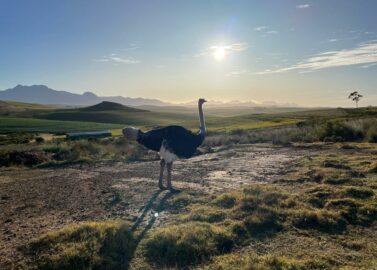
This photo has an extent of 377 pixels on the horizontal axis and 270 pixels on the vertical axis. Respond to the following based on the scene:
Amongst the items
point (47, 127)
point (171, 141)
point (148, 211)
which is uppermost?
point (171, 141)

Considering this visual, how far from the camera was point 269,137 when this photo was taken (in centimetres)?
3188

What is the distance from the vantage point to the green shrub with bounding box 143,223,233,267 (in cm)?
713

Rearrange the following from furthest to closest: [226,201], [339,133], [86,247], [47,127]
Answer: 1. [47,127]
2. [339,133]
3. [226,201]
4. [86,247]

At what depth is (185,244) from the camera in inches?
290

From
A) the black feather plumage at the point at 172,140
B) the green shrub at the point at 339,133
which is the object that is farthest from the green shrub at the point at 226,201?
the green shrub at the point at 339,133

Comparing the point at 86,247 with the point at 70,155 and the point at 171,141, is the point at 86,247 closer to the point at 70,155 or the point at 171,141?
the point at 171,141

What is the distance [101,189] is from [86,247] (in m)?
6.22

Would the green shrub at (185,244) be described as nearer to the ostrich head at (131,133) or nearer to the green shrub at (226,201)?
the green shrub at (226,201)

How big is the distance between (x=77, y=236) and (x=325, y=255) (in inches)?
174

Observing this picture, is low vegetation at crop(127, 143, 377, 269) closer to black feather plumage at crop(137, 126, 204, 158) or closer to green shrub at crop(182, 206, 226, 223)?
green shrub at crop(182, 206, 226, 223)

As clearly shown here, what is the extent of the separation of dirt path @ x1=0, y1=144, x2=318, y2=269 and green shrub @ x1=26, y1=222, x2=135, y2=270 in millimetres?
501

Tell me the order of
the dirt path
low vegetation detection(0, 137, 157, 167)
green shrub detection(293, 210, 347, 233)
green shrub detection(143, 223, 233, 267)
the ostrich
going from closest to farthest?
green shrub detection(143, 223, 233, 267) → green shrub detection(293, 210, 347, 233) → the dirt path → the ostrich → low vegetation detection(0, 137, 157, 167)

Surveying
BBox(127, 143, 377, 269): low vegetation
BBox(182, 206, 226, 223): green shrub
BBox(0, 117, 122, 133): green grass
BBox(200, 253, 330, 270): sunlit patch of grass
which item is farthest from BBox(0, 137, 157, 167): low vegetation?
BBox(0, 117, 122, 133): green grass

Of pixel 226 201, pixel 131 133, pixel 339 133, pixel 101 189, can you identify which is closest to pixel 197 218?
pixel 226 201
